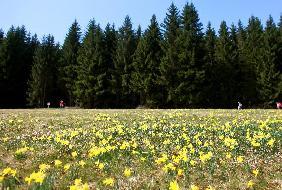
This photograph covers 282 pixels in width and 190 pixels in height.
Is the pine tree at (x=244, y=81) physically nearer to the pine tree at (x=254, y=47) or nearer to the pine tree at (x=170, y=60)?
the pine tree at (x=254, y=47)

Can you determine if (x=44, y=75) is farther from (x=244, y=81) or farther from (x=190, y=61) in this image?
(x=244, y=81)

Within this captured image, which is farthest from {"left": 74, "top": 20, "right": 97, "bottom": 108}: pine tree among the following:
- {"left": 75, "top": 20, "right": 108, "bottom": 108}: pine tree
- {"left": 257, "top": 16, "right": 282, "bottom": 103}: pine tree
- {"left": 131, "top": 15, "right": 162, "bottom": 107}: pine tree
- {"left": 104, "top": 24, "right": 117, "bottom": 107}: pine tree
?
{"left": 257, "top": 16, "right": 282, "bottom": 103}: pine tree

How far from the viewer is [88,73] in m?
64.9

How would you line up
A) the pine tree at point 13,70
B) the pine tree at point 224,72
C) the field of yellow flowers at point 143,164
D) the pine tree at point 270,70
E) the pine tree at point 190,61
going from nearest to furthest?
the field of yellow flowers at point 143,164 → the pine tree at point 190,61 → the pine tree at point 270,70 → the pine tree at point 224,72 → the pine tree at point 13,70

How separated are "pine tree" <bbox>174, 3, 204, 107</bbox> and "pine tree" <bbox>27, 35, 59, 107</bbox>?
24.6m

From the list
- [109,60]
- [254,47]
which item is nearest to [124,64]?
[109,60]

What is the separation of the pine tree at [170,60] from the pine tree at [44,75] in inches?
872

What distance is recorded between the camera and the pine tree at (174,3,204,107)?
186 ft

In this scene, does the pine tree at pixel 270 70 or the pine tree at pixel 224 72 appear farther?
the pine tree at pixel 224 72

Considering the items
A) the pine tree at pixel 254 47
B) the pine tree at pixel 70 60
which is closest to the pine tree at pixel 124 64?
the pine tree at pixel 70 60

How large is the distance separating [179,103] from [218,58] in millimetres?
12728

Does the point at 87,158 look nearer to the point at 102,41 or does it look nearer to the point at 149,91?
the point at 149,91

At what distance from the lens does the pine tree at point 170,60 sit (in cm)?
5831

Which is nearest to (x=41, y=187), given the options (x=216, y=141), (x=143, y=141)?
(x=143, y=141)
